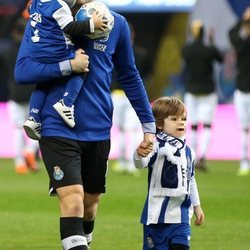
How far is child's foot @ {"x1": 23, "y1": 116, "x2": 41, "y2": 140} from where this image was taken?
28.0ft

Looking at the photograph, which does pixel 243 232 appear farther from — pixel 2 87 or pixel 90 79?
pixel 2 87

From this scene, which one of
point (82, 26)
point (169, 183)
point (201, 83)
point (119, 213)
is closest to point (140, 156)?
point (169, 183)

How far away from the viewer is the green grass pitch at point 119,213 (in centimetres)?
1141

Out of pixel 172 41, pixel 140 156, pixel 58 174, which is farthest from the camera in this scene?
pixel 172 41

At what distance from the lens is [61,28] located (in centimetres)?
845

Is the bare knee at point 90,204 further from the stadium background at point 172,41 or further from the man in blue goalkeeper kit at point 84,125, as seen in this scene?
the stadium background at point 172,41

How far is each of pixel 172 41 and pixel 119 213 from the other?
1883cm

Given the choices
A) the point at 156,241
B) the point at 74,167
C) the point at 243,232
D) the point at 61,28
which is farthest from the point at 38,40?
the point at 243,232

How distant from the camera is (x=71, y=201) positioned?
27.2ft

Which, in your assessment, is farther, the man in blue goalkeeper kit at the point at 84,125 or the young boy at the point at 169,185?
the young boy at the point at 169,185

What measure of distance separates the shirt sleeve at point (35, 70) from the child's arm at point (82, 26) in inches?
9.3

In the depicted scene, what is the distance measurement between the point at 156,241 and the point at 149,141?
769 mm

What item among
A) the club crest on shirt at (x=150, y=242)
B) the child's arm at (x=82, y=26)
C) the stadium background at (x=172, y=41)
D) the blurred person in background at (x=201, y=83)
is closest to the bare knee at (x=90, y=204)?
the club crest on shirt at (x=150, y=242)

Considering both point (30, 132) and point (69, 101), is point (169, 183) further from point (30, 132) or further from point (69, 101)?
point (30, 132)
